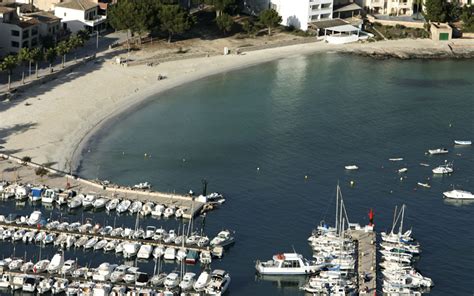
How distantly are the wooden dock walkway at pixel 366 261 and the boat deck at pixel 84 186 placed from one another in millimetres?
14710

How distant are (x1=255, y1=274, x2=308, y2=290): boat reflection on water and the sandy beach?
27140 mm

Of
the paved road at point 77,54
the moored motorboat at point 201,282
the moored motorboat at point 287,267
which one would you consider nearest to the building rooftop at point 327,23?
the paved road at point 77,54

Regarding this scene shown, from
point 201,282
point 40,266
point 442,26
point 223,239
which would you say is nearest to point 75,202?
point 40,266

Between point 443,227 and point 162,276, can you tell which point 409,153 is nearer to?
point 443,227

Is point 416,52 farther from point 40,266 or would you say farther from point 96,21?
point 40,266

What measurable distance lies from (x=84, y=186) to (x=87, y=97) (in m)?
26.3

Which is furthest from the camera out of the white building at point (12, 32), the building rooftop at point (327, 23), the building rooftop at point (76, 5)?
the building rooftop at point (327, 23)

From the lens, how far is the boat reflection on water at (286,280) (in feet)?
288

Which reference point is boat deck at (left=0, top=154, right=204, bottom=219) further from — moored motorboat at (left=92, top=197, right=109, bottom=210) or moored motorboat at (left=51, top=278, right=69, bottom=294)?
moored motorboat at (left=51, top=278, right=69, bottom=294)

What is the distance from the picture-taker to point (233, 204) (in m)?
102

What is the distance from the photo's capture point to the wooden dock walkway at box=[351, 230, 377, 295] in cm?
8606

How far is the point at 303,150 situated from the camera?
117 metres

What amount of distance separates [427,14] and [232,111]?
158 feet

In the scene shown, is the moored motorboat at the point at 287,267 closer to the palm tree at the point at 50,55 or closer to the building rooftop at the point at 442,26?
the palm tree at the point at 50,55
